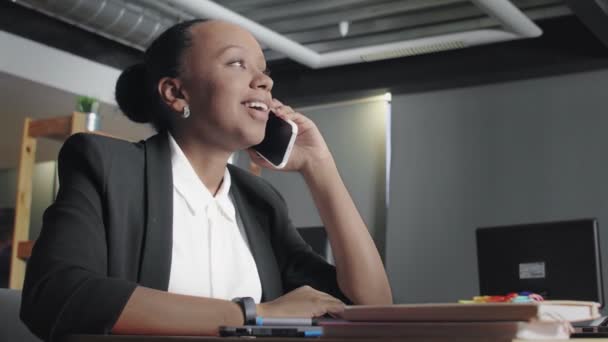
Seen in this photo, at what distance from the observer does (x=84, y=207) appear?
47.4 inches

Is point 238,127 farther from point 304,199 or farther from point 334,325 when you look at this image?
point 304,199

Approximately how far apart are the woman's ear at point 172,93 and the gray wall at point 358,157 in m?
Result: 4.82

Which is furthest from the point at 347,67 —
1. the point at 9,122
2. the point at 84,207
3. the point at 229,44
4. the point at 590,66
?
the point at 84,207

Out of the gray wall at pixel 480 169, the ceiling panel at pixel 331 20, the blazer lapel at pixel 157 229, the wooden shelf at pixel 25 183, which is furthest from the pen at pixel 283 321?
the gray wall at pixel 480 169

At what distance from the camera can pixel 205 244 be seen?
1396mm

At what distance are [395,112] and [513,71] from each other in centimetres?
111

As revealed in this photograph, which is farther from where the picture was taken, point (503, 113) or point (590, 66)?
point (503, 113)

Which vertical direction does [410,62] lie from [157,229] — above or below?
above

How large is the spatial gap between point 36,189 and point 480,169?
3.82 metres

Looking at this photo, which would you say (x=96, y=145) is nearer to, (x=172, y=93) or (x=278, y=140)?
(x=172, y=93)

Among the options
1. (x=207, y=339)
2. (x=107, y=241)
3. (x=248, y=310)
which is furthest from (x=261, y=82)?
(x=207, y=339)

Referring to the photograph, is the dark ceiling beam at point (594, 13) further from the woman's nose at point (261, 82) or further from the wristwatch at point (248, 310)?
the wristwatch at point (248, 310)

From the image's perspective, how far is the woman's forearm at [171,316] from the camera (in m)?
0.99

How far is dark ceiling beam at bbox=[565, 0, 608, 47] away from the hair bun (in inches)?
134
